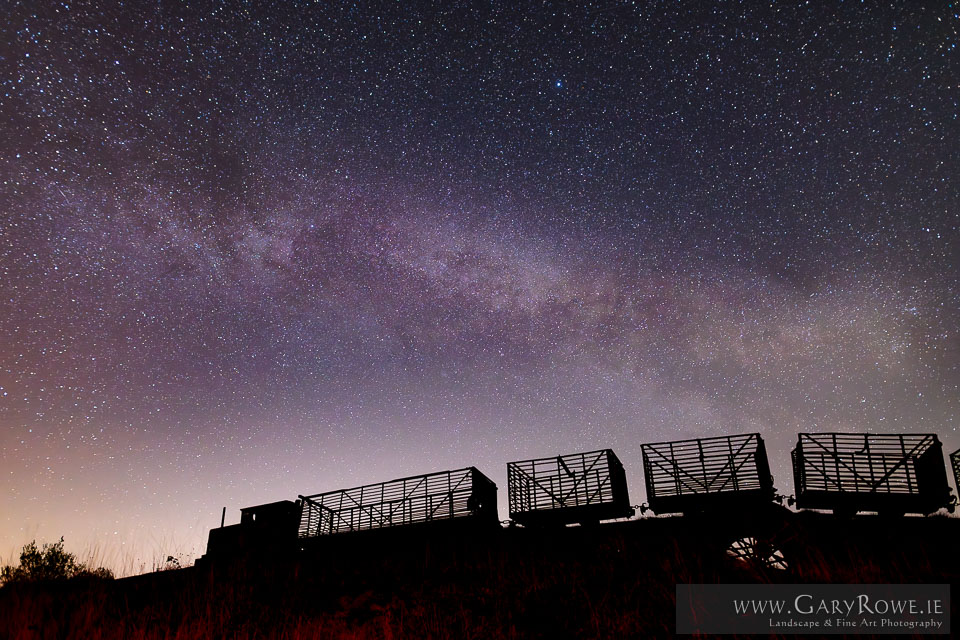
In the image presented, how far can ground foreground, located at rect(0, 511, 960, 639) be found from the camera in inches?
314

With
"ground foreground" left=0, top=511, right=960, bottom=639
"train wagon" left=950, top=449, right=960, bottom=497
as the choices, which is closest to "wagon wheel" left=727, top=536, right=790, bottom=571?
"ground foreground" left=0, top=511, right=960, bottom=639

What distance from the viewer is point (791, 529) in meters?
14.5

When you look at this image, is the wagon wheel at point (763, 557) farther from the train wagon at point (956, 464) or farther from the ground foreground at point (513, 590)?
the train wagon at point (956, 464)

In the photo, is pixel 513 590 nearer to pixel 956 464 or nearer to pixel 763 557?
pixel 763 557

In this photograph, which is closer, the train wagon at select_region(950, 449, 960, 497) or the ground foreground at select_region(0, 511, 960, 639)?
the ground foreground at select_region(0, 511, 960, 639)

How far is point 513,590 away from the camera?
9.60 metres

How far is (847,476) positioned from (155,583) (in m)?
22.7

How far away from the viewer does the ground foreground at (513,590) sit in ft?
26.2

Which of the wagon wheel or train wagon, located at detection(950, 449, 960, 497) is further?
train wagon, located at detection(950, 449, 960, 497)

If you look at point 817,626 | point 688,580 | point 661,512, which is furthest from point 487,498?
point 817,626

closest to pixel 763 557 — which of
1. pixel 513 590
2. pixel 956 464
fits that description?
pixel 513 590

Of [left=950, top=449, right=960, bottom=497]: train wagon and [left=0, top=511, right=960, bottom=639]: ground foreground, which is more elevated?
[left=950, top=449, right=960, bottom=497]: train wagon

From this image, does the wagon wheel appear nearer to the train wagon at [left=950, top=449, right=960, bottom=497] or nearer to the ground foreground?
the ground foreground

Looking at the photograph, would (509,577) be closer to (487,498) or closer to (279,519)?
(487,498)
